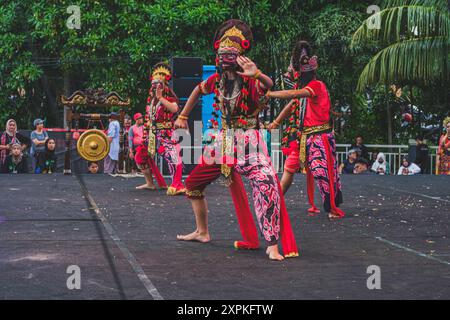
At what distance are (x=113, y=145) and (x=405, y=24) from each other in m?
7.06

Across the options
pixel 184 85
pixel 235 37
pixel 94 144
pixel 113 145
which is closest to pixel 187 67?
pixel 184 85

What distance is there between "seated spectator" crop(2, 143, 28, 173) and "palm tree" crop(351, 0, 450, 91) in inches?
300

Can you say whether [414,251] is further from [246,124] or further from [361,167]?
[361,167]

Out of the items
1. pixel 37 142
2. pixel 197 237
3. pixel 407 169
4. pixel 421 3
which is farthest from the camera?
pixel 421 3

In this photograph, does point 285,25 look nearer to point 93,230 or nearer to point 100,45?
point 100,45

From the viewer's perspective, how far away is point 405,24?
63.7 feet

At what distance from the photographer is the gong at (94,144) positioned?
16484 millimetres

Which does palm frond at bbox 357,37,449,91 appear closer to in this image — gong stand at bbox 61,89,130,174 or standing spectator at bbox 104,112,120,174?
standing spectator at bbox 104,112,120,174

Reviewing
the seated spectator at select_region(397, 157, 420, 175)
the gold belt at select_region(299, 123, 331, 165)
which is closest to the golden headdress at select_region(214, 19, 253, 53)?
the gold belt at select_region(299, 123, 331, 165)

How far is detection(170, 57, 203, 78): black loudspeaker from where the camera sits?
15.8 m

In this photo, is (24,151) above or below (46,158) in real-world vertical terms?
above

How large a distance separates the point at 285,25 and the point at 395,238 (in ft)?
45.5

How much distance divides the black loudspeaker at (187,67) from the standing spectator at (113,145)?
265 cm
